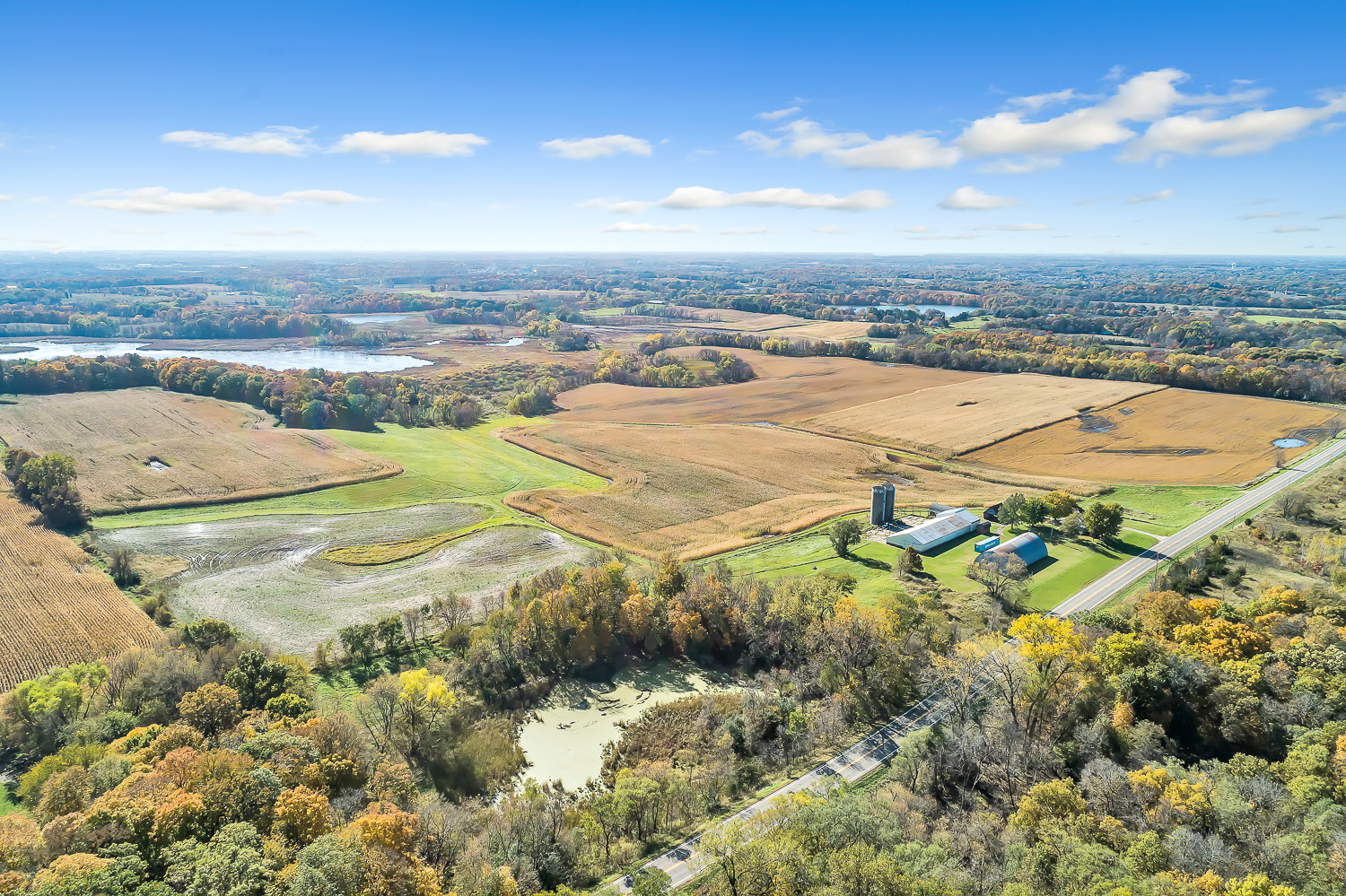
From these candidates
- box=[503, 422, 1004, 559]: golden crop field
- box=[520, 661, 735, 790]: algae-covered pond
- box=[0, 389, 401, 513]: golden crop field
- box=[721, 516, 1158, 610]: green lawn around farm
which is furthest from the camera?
box=[0, 389, 401, 513]: golden crop field

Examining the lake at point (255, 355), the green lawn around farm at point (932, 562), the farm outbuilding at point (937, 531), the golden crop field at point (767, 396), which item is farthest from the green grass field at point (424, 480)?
the lake at point (255, 355)

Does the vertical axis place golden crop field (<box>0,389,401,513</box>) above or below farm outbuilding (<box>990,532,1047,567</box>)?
above

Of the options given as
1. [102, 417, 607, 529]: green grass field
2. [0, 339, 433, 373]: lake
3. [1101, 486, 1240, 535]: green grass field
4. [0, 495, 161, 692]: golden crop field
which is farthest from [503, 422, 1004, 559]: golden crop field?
[0, 339, 433, 373]: lake

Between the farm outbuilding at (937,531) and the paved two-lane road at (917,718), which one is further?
the farm outbuilding at (937,531)

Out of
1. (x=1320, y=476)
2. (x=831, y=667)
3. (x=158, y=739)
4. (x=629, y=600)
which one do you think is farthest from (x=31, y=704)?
(x=1320, y=476)

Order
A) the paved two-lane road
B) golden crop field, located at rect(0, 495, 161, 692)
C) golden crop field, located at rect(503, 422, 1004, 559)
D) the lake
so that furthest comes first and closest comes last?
the lake < golden crop field, located at rect(503, 422, 1004, 559) < golden crop field, located at rect(0, 495, 161, 692) < the paved two-lane road

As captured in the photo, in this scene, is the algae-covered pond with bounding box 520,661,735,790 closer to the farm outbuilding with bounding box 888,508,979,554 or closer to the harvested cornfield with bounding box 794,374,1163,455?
the farm outbuilding with bounding box 888,508,979,554

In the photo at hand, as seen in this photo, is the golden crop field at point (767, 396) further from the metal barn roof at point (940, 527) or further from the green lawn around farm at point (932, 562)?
the green lawn around farm at point (932, 562)

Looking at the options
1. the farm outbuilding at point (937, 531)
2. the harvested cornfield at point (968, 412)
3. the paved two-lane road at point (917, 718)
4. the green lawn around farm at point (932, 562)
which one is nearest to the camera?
the paved two-lane road at point (917, 718)
